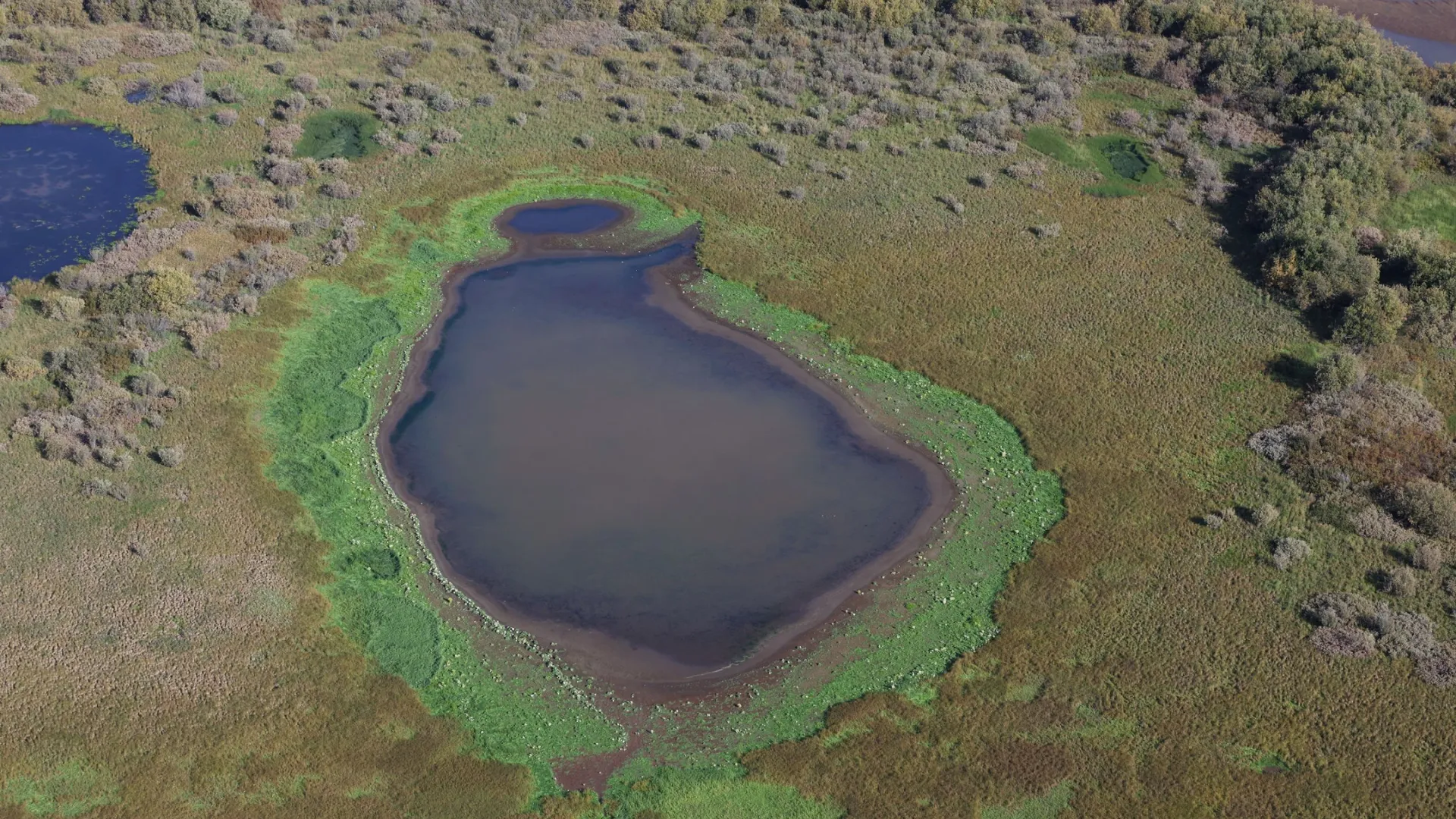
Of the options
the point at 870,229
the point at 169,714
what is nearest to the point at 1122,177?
Answer: the point at 870,229

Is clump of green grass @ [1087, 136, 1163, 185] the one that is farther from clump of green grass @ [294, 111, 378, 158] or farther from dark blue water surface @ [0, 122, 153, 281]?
dark blue water surface @ [0, 122, 153, 281]

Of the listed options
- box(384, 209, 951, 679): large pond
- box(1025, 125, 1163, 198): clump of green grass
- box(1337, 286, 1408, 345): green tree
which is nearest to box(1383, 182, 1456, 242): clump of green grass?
box(1337, 286, 1408, 345): green tree

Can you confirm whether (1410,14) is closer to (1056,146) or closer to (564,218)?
(1056,146)

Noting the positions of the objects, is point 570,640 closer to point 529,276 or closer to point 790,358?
point 790,358

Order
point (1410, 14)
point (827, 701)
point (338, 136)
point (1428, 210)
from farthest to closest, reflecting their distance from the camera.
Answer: point (1410, 14)
point (338, 136)
point (1428, 210)
point (827, 701)

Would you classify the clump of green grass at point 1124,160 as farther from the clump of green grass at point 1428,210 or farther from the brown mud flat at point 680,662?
the brown mud flat at point 680,662

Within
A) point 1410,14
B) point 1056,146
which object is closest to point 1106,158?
point 1056,146

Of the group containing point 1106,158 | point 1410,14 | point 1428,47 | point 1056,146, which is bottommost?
point 1056,146
